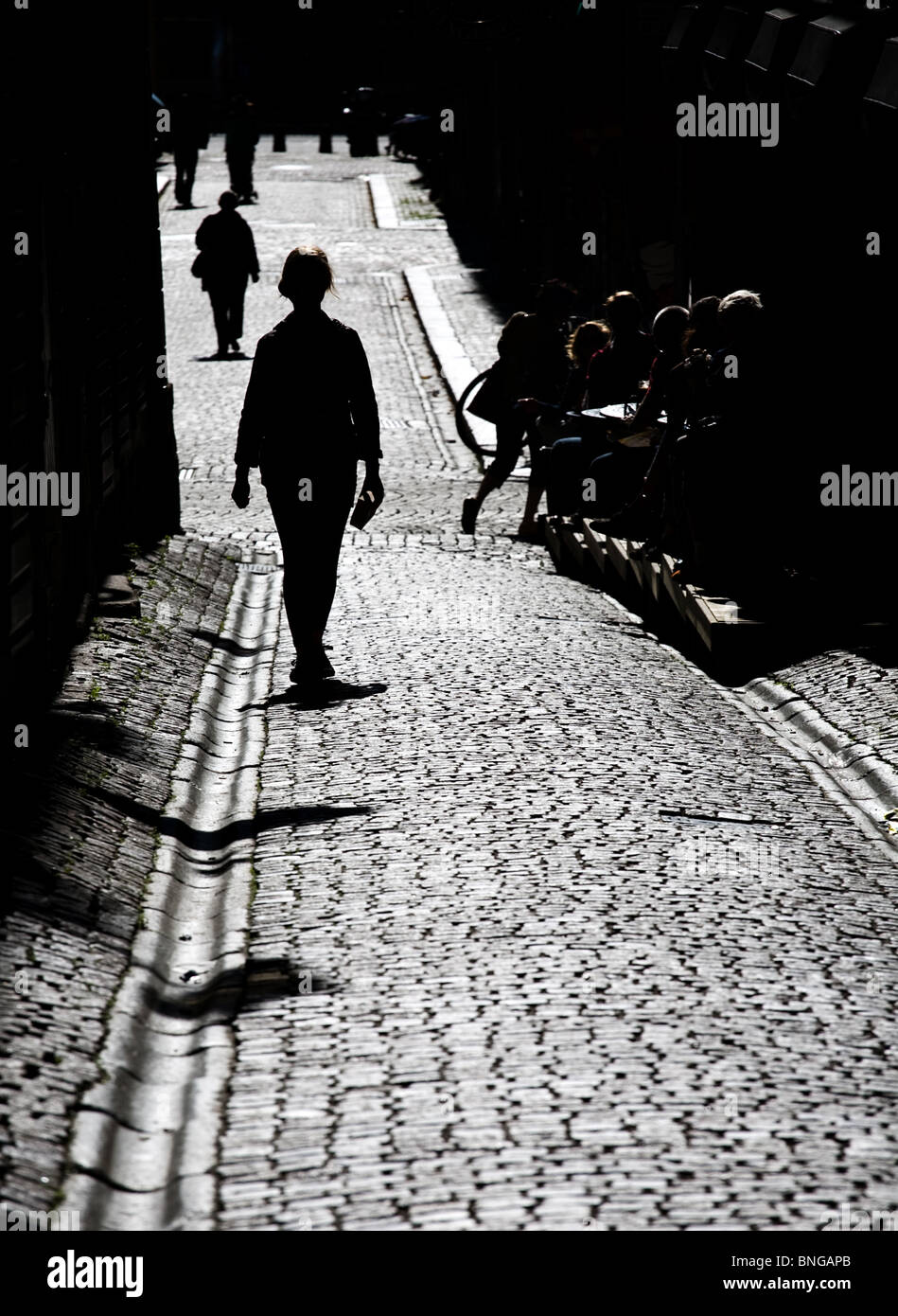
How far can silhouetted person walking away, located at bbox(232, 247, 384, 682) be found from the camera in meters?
8.80

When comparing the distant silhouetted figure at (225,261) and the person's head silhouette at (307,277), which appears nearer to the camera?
the person's head silhouette at (307,277)

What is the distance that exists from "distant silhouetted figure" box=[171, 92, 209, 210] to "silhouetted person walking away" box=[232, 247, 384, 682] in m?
32.8

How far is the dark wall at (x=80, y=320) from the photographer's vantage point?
821 cm

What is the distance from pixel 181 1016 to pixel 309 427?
3994mm

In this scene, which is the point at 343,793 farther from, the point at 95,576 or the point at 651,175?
the point at 651,175

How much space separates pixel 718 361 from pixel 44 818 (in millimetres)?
4994

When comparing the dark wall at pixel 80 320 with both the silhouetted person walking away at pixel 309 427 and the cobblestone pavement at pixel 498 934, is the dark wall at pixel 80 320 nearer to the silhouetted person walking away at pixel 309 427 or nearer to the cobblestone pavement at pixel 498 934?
the cobblestone pavement at pixel 498 934

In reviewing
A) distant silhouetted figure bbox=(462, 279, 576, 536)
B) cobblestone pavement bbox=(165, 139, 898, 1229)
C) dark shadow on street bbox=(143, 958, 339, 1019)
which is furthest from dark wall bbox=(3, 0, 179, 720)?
distant silhouetted figure bbox=(462, 279, 576, 536)

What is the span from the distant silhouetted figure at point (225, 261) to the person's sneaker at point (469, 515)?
9046 mm

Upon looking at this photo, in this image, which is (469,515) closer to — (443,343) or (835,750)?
(835,750)

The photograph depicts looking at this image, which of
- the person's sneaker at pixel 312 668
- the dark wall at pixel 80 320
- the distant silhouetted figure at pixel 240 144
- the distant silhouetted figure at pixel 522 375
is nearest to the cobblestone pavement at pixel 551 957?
the person's sneaker at pixel 312 668

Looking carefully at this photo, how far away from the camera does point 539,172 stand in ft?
99.4

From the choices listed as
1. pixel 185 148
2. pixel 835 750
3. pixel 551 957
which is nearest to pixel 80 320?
pixel 835 750
